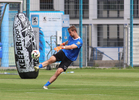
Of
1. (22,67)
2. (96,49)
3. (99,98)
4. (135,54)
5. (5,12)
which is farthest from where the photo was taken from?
(96,49)

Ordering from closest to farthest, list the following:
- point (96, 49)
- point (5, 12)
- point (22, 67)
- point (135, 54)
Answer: point (22, 67) → point (5, 12) → point (135, 54) → point (96, 49)

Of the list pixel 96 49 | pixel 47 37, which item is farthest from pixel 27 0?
pixel 96 49

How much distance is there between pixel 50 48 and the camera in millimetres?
19625

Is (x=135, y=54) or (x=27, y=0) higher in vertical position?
(x=27, y=0)

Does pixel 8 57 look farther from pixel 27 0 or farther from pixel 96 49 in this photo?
pixel 96 49

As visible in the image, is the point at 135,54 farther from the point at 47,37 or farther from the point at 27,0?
the point at 27,0

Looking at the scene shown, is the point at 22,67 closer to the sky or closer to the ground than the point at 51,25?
closer to the ground

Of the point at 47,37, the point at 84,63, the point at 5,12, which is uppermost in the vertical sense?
the point at 5,12

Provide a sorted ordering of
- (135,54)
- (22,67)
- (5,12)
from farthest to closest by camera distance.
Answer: (135,54), (5,12), (22,67)

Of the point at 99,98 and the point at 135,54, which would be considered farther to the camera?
the point at 135,54

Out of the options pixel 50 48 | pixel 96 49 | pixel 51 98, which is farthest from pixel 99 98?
pixel 96 49

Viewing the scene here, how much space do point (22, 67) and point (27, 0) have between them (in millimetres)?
6015

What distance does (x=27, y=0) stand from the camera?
17797 mm

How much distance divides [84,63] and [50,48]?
187 cm
